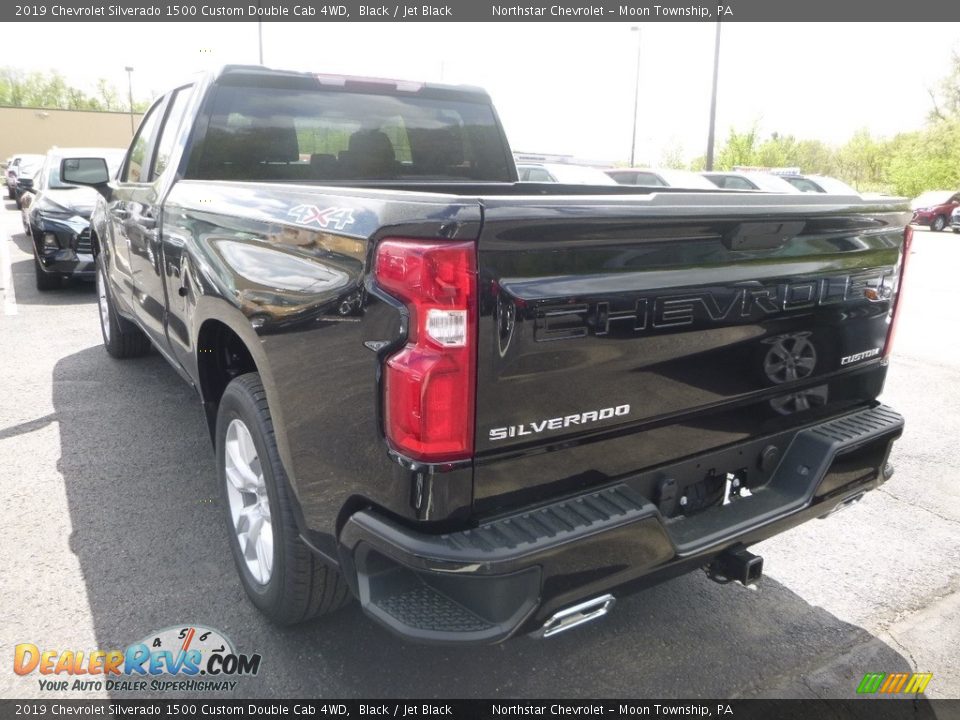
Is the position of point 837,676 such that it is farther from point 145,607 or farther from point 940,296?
point 940,296

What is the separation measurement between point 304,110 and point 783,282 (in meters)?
2.68

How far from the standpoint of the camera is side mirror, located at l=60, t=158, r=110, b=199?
4.75m

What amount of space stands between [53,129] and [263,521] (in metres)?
60.1

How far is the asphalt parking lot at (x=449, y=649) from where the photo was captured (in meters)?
2.57

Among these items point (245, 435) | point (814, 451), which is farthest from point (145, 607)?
point (814, 451)

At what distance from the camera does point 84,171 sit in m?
4.78

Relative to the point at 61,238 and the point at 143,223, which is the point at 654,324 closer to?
the point at 143,223

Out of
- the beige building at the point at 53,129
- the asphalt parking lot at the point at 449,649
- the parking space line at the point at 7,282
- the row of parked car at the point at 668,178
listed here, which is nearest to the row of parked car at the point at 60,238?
the parking space line at the point at 7,282

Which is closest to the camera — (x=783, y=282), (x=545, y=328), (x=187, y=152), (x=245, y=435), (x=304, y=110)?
(x=545, y=328)

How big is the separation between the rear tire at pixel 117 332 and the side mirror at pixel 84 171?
111 cm

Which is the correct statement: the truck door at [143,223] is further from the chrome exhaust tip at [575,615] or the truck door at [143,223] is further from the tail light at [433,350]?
the chrome exhaust tip at [575,615]

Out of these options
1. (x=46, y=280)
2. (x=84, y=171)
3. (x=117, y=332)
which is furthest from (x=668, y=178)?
(x=84, y=171)

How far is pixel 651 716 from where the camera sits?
2428 mm

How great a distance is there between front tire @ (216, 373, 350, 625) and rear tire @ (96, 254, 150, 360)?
11.1ft
